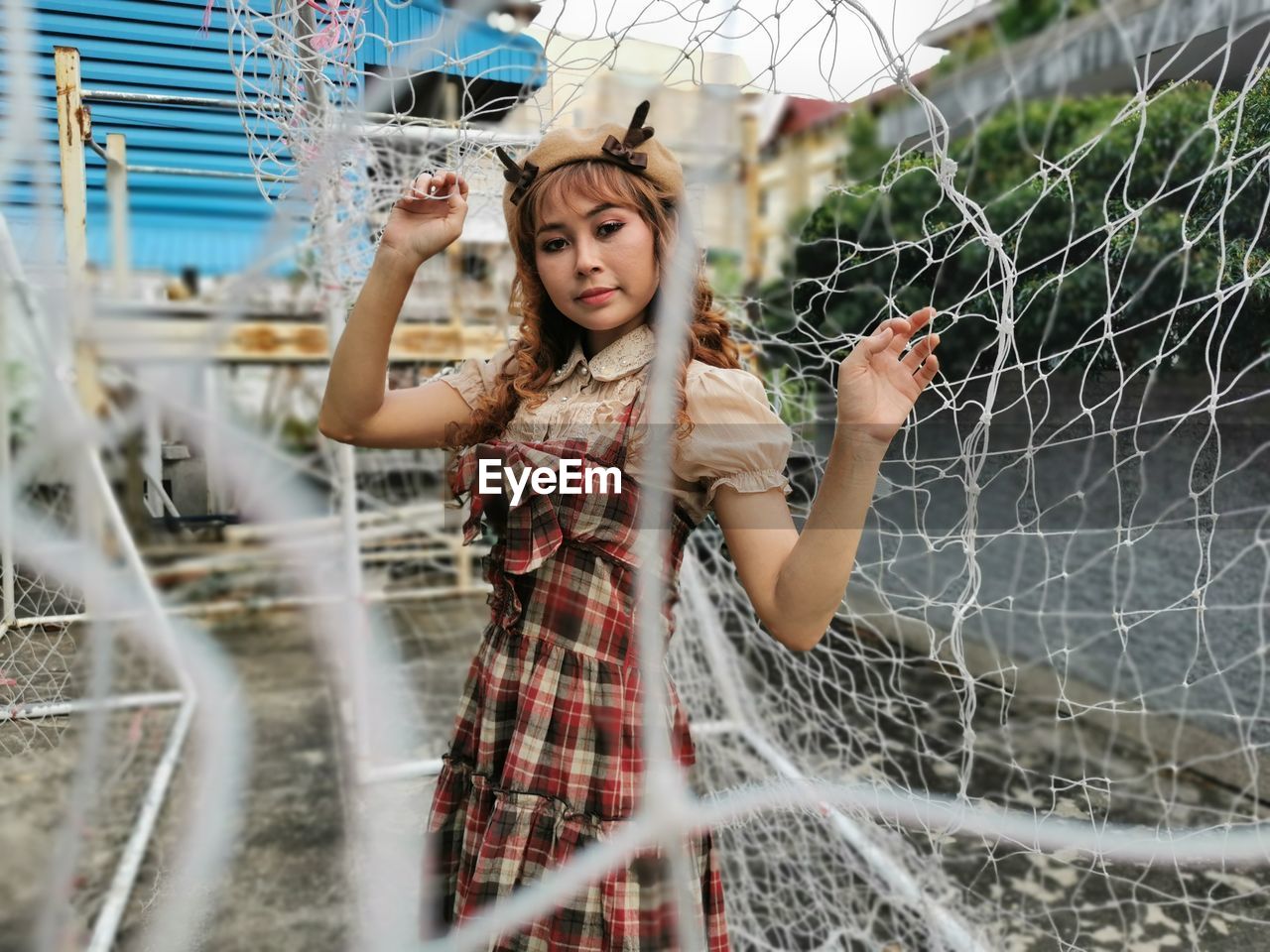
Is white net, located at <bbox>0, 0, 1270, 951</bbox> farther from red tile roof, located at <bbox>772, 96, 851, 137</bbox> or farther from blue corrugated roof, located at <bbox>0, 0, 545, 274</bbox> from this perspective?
red tile roof, located at <bbox>772, 96, 851, 137</bbox>

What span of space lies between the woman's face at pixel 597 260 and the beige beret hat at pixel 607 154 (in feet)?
0.14

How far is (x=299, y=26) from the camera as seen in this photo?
1.16 meters

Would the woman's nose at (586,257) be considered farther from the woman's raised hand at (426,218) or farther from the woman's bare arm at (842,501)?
the woman's bare arm at (842,501)

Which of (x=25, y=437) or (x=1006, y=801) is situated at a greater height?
(x=25, y=437)

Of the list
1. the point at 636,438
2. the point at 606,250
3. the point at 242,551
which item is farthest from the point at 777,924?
the point at 242,551

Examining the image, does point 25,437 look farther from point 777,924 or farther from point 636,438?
point 777,924

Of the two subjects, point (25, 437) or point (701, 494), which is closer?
point (701, 494)

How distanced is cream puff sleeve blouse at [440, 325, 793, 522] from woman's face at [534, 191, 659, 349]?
4 centimetres

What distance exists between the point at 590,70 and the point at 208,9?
0.45m

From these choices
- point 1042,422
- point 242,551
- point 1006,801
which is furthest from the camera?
point 242,551

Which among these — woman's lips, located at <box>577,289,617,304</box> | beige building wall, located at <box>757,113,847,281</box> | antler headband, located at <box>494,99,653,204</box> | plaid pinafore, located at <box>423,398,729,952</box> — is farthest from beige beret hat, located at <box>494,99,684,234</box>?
beige building wall, located at <box>757,113,847,281</box>

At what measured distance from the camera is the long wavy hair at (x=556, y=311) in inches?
32.4

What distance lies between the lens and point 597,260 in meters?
0.82

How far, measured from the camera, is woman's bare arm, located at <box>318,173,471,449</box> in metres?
0.86
